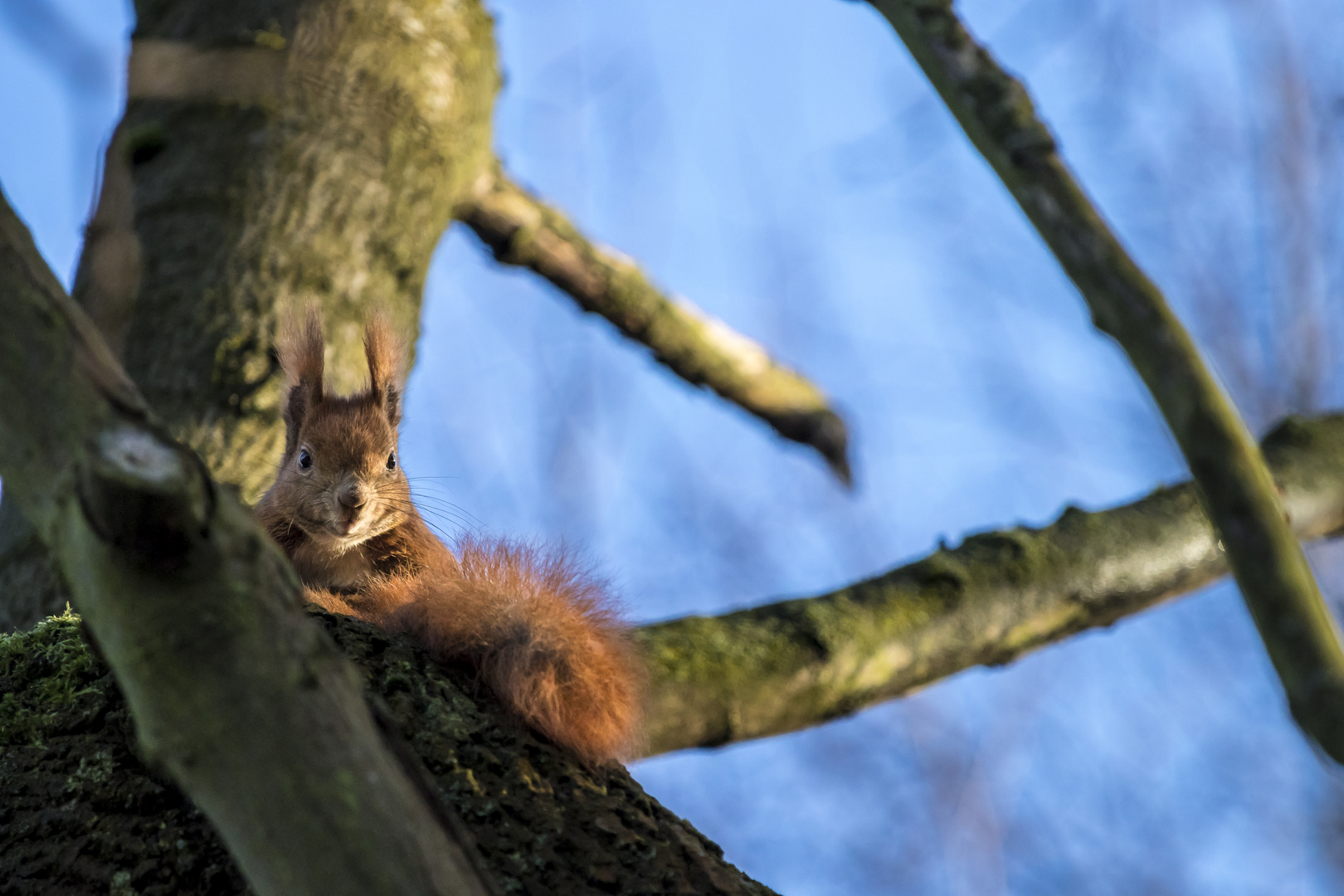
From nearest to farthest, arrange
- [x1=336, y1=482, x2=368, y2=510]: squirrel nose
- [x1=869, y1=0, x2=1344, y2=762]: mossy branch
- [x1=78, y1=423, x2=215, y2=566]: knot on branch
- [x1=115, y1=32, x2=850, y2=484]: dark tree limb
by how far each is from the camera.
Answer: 1. [x1=78, y1=423, x2=215, y2=566]: knot on branch
2. [x1=869, y1=0, x2=1344, y2=762]: mossy branch
3. [x1=336, y1=482, x2=368, y2=510]: squirrel nose
4. [x1=115, y1=32, x2=850, y2=484]: dark tree limb

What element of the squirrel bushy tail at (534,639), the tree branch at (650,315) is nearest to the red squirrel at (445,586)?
the squirrel bushy tail at (534,639)

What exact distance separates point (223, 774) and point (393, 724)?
150 mm

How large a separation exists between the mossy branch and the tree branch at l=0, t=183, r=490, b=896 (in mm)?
888

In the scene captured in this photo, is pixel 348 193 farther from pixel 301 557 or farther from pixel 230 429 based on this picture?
pixel 301 557

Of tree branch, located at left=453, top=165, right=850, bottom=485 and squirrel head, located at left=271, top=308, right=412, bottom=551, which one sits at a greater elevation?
tree branch, located at left=453, top=165, right=850, bottom=485

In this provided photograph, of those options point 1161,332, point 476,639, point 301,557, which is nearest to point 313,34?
point 301,557

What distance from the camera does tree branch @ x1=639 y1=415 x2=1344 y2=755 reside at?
2203 mm

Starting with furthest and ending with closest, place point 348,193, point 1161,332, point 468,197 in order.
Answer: point 468,197 < point 348,193 < point 1161,332

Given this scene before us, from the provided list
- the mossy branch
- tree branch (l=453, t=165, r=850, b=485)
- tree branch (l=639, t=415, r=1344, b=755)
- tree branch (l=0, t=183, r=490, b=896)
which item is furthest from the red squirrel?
tree branch (l=453, t=165, r=850, b=485)

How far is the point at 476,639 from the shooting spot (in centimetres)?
148

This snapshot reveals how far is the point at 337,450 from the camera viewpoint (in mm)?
2299

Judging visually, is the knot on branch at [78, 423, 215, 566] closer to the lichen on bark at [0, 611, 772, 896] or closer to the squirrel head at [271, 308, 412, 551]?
the lichen on bark at [0, 611, 772, 896]

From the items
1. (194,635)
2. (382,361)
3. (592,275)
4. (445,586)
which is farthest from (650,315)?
(194,635)

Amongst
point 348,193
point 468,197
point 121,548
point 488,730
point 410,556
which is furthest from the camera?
point 468,197
